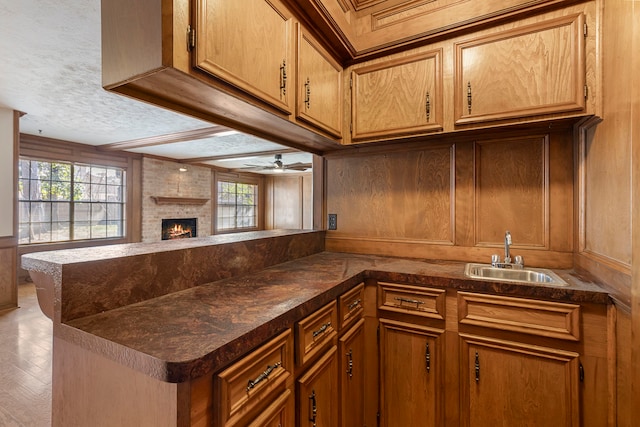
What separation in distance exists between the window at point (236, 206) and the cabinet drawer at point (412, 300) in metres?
6.91

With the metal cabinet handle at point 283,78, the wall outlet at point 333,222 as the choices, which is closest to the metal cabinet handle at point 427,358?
the wall outlet at point 333,222

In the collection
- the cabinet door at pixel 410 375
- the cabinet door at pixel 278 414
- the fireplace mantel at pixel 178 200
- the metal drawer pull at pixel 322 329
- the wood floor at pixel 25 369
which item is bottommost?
the wood floor at pixel 25 369

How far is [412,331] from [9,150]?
5.06 metres

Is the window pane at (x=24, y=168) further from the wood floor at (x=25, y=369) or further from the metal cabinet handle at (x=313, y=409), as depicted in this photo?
the metal cabinet handle at (x=313, y=409)

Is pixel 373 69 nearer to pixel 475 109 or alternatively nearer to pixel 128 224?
pixel 475 109

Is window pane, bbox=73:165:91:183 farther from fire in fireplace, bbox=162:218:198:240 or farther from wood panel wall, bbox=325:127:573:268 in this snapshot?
wood panel wall, bbox=325:127:573:268

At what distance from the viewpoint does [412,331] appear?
5.41ft

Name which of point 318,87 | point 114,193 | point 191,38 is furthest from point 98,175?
point 191,38

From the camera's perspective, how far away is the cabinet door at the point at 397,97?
1.77 metres

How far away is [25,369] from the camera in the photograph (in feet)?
7.53

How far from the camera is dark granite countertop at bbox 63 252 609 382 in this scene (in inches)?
28.7

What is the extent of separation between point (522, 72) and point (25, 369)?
4.01 metres

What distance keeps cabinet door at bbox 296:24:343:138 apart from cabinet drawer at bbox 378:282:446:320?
105 cm

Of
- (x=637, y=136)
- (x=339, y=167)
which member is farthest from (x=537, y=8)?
(x=339, y=167)
